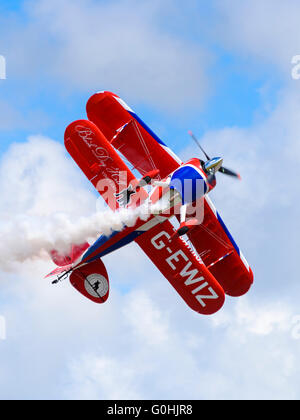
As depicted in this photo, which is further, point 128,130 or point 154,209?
point 128,130

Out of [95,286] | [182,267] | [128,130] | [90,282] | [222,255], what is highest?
[128,130]

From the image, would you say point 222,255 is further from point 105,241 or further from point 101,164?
point 101,164

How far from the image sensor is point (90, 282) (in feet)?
87.5

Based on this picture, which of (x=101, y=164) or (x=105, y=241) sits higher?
(x=101, y=164)

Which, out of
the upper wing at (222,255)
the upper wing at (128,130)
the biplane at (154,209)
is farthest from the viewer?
the upper wing at (222,255)

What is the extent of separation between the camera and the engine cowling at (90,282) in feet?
87.5

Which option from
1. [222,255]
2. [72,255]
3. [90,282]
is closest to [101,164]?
[72,255]

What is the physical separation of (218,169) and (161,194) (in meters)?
1.98

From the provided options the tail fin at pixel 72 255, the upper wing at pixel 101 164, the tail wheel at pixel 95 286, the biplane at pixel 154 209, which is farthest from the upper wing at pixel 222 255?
the tail fin at pixel 72 255

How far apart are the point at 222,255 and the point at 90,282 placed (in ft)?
14.6

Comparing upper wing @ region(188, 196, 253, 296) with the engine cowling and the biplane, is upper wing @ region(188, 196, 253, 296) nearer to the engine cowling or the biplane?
the biplane

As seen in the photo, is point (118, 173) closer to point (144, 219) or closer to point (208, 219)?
point (144, 219)

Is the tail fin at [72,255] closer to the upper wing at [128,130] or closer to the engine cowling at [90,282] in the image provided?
the engine cowling at [90,282]

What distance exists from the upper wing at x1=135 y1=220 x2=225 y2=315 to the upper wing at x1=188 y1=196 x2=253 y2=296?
1.05 meters
